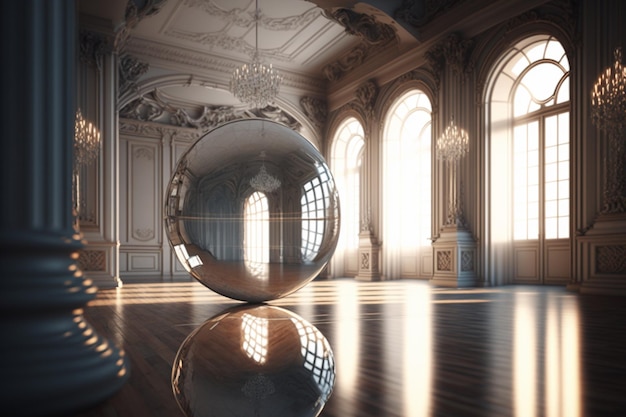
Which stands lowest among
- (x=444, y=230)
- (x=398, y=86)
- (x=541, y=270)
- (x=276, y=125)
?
(x=541, y=270)

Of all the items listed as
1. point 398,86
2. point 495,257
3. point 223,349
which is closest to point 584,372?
point 223,349

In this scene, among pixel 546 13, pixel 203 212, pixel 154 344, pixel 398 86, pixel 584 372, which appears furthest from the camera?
pixel 398 86

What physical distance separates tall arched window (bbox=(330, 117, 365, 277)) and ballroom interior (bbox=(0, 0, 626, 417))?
0.24 ft

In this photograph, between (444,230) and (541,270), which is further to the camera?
(444,230)

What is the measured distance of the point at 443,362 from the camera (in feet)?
7.80

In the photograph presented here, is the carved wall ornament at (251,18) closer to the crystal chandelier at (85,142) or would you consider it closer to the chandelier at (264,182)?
the crystal chandelier at (85,142)

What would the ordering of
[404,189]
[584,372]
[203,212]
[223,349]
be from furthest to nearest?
[404,189]
[203,212]
[223,349]
[584,372]

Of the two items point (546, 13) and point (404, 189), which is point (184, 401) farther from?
point (404, 189)

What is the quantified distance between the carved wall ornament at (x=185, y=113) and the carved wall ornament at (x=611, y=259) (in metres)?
10.0

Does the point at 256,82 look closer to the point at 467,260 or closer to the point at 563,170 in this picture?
the point at 467,260

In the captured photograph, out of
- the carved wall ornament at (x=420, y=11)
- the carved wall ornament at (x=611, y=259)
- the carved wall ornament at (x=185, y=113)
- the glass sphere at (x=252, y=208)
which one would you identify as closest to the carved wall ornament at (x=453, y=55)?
the carved wall ornament at (x=420, y=11)

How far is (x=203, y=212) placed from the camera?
2717 millimetres

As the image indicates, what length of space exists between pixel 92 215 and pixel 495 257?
8483 mm

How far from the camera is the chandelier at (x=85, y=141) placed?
915 cm
